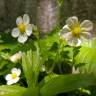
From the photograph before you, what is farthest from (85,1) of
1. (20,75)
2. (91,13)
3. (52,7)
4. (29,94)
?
(29,94)

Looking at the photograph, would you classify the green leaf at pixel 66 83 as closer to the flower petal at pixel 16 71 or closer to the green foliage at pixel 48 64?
the green foliage at pixel 48 64

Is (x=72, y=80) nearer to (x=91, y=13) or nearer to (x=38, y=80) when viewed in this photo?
(x=38, y=80)

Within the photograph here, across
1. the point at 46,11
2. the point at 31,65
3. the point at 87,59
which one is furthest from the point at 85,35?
the point at 46,11

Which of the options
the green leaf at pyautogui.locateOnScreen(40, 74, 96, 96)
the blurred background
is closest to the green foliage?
the green leaf at pyautogui.locateOnScreen(40, 74, 96, 96)

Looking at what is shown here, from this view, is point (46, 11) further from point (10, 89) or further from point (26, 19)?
point (10, 89)

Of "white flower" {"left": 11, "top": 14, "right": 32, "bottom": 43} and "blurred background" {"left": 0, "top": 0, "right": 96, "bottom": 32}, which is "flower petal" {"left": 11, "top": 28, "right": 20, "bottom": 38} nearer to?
"white flower" {"left": 11, "top": 14, "right": 32, "bottom": 43}
